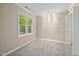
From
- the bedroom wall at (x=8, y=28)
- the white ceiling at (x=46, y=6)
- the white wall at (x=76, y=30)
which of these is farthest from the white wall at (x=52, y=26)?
the bedroom wall at (x=8, y=28)

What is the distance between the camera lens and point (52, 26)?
27.1ft

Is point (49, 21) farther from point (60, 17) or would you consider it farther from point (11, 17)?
point (11, 17)

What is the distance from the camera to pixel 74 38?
397cm

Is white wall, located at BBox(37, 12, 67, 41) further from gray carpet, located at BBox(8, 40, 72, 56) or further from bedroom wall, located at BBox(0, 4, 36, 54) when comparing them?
bedroom wall, located at BBox(0, 4, 36, 54)

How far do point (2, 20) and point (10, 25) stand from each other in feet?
1.66

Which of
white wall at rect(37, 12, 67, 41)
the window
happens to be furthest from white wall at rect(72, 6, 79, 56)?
white wall at rect(37, 12, 67, 41)

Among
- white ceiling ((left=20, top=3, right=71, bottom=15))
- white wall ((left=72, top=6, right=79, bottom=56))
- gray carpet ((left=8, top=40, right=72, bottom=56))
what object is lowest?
gray carpet ((left=8, top=40, right=72, bottom=56))

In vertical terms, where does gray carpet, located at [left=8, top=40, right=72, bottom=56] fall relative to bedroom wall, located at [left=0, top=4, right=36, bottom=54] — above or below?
below

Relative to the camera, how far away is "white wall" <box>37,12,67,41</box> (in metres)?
7.68

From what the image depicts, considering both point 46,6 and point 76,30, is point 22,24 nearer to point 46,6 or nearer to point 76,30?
point 46,6

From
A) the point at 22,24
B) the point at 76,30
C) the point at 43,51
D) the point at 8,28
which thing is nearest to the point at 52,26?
the point at 22,24

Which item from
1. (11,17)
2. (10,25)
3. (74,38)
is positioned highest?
(11,17)

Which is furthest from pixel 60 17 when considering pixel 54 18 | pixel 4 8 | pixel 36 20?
pixel 4 8

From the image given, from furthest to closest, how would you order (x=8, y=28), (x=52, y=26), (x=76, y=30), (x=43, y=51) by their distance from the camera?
(x=52, y=26), (x=43, y=51), (x=8, y=28), (x=76, y=30)
